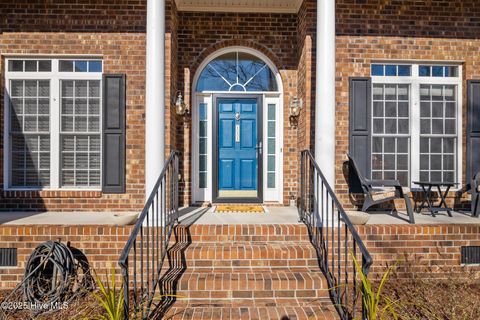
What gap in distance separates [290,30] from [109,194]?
161 inches

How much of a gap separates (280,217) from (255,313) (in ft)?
5.50

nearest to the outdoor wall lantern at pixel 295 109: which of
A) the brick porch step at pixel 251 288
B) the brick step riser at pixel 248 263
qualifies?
the brick step riser at pixel 248 263

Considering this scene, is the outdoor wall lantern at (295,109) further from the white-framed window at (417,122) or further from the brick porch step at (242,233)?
the brick porch step at (242,233)

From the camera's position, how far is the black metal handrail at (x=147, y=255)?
246 cm

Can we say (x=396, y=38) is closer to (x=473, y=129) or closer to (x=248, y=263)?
(x=473, y=129)

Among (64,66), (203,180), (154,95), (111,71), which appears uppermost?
(64,66)

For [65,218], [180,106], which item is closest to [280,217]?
[180,106]

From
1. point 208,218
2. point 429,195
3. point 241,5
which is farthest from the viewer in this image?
point 241,5

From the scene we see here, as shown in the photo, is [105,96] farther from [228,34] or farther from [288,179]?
[288,179]

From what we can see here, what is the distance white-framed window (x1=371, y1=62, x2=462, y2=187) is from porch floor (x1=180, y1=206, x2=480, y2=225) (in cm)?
78

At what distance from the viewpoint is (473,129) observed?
5012 millimetres

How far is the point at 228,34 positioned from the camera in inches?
214

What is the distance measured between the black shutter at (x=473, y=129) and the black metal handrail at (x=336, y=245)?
2712mm

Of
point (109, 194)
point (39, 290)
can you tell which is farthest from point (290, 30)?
point (39, 290)
